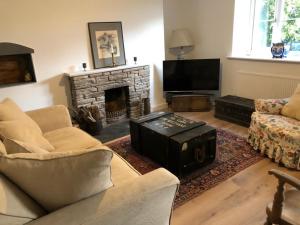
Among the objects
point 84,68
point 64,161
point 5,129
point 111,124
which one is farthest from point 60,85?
point 64,161

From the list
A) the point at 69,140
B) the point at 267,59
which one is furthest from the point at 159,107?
the point at 69,140

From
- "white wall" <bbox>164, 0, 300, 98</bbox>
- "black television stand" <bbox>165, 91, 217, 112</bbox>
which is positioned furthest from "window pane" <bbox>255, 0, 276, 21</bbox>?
"black television stand" <bbox>165, 91, 217, 112</bbox>

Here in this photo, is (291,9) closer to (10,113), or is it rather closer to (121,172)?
(121,172)

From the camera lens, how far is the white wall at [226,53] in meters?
3.71

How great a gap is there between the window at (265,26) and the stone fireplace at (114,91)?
5.77ft

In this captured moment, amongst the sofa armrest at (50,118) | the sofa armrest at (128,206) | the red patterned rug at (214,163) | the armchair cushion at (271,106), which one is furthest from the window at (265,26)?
the sofa armrest at (128,206)

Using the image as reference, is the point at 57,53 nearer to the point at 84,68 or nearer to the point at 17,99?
the point at 84,68

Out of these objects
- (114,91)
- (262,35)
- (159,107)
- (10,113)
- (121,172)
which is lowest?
(159,107)

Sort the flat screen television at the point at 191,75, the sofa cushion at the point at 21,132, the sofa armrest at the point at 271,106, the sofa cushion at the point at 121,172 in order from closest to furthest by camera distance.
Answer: the sofa cushion at the point at 121,172
the sofa cushion at the point at 21,132
the sofa armrest at the point at 271,106
the flat screen television at the point at 191,75

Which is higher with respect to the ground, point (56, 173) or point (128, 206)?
point (56, 173)

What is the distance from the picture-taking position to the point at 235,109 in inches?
150

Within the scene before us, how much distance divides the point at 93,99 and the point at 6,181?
2769 millimetres

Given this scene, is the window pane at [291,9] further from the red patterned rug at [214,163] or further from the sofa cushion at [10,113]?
the sofa cushion at [10,113]

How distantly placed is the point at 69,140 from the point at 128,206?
136cm
